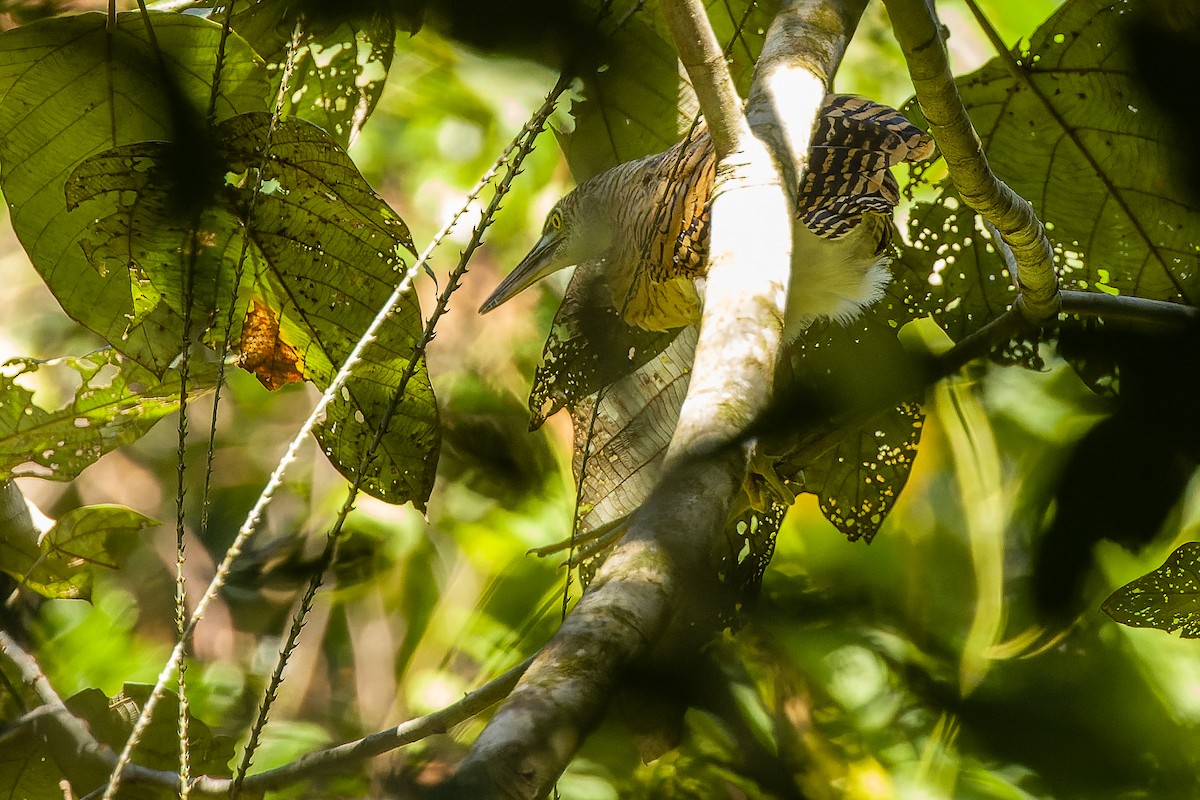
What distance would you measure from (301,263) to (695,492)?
59cm

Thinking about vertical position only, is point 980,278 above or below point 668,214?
below

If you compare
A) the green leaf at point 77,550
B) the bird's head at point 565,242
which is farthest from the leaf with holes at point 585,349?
the green leaf at point 77,550

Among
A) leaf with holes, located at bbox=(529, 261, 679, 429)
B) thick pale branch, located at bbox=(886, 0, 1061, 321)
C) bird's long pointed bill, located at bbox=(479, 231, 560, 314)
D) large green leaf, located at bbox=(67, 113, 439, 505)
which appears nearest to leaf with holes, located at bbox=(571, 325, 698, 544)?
leaf with holes, located at bbox=(529, 261, 679, 429)

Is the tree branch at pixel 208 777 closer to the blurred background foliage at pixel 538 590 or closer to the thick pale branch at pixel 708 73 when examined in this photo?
the blurred background foliage at pixel 538 590

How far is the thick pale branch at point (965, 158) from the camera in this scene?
24.1 inches

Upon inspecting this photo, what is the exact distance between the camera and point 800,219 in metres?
0.88

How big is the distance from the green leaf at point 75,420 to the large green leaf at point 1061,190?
30.8 inches

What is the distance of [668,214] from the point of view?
3.37 feet

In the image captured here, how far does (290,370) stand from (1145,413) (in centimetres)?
77

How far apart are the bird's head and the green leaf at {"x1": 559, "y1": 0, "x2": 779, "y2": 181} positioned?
85mm

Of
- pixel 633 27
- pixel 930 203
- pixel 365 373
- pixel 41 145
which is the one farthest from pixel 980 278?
pixel 41 145

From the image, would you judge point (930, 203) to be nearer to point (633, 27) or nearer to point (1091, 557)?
point (633, 27)

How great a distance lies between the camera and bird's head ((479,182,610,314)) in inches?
49.3

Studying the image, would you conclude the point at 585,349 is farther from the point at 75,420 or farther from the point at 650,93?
the point at 75,420
